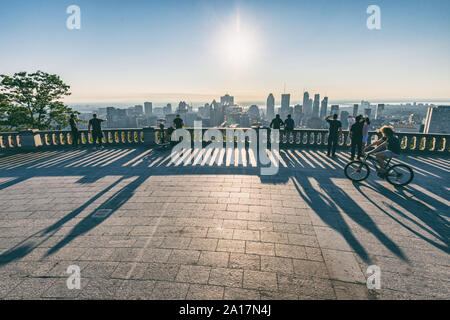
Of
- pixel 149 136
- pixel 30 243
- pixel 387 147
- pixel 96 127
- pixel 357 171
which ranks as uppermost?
pixel 96 127

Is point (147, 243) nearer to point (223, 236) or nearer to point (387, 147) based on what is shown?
point (223, 236)

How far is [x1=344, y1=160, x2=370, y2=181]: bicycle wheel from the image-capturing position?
7285mm

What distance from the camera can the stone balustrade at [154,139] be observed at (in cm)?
1081

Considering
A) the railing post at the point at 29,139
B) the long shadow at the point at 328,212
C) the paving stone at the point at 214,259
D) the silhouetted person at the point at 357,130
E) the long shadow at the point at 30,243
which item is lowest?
the long shadow at the point at 30,243

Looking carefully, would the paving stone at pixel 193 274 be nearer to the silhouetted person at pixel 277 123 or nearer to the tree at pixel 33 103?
the silhouetted person at pixel 277 123

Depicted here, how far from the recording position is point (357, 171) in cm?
733

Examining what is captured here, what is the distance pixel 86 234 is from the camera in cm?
455

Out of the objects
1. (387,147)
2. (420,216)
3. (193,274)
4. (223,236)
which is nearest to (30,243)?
(193,274)

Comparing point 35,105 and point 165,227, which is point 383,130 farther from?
point 35,105

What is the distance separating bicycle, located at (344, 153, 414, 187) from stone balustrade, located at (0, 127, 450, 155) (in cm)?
499

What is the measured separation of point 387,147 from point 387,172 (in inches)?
33.8

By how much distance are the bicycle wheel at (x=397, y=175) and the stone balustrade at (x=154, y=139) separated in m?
5.16

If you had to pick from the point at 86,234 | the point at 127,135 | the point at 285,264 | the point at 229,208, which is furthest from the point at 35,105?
the point at 285,264

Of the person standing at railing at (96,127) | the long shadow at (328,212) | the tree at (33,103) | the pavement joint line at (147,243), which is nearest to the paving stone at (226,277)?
the pavement joint line at (147,243)
